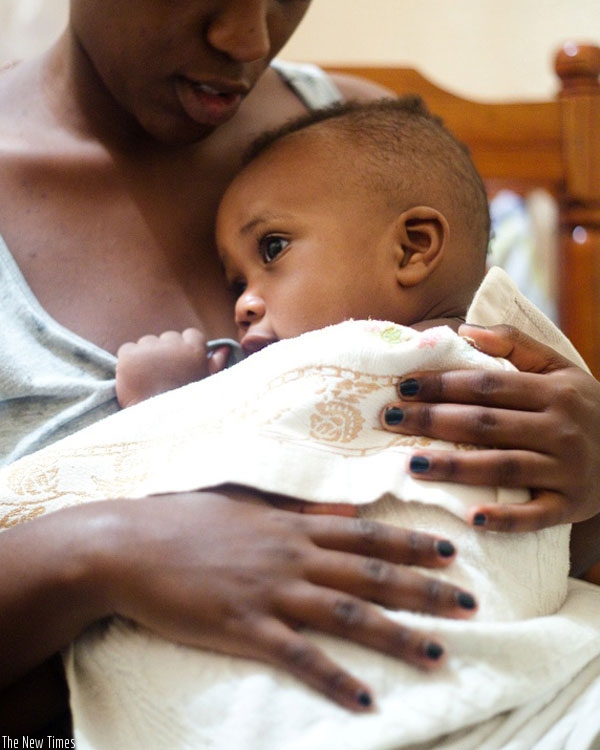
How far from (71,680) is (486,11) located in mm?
2296

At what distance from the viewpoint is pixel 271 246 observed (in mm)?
962

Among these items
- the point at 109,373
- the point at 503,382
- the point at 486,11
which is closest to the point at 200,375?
the point at 109,373

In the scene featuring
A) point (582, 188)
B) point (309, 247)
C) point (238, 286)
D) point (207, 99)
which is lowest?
point (582, 188)

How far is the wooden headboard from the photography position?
164cm

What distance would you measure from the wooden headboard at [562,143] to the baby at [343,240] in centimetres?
68

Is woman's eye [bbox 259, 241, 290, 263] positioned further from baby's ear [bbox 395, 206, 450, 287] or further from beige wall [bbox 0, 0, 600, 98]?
beige wall [bbox 0, 0, 600, 98]

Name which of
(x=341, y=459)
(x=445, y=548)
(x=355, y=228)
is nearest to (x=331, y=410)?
(x=341, y=459)

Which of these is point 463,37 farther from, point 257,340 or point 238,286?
point 257,340

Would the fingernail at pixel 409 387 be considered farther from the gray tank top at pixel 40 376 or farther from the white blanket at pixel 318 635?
the gray tank top at pixel 40 376

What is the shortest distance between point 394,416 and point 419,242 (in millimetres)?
290

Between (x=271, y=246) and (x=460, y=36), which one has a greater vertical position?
(x=271, y=246)

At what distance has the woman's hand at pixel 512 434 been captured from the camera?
697 millimetres

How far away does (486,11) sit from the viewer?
2404 millimetres

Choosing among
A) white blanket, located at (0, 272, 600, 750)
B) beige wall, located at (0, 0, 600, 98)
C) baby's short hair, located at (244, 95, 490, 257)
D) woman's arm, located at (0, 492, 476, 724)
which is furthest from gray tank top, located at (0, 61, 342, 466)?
beige wall, located at (0, 0, 600, 98)
